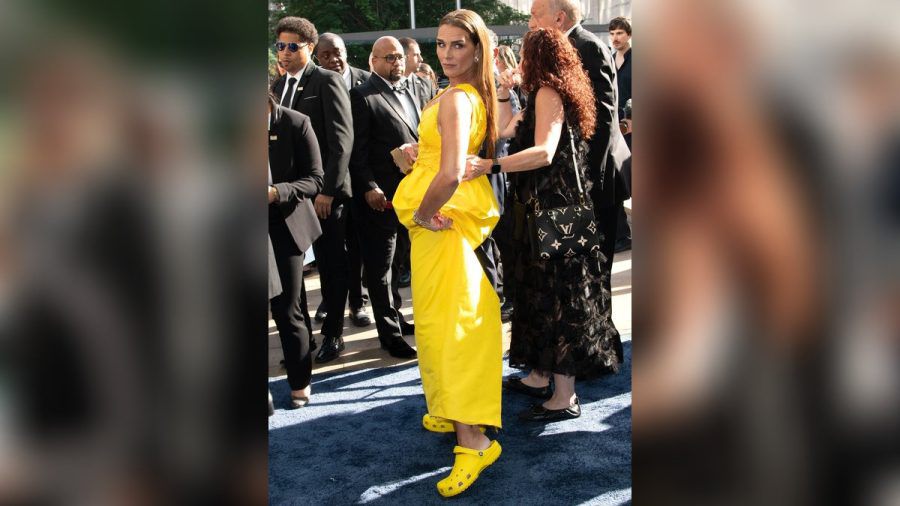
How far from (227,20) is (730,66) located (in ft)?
1.93

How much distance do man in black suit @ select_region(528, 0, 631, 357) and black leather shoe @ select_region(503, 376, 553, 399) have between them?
1.66ft

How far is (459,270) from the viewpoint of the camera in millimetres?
3248

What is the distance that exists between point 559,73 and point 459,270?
3.21 ft

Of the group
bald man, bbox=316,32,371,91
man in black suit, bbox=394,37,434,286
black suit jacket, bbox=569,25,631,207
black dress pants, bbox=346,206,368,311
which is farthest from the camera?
man in black suit, bbox=394,37,434,286

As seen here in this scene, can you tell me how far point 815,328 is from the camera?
0.96m

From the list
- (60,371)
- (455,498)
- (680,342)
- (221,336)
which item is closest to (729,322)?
(680,342)

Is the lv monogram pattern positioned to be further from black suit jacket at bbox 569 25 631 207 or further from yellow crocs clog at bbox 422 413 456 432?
black suit jacket at bbox 569 25 631 207

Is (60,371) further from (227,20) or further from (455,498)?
(455,498)

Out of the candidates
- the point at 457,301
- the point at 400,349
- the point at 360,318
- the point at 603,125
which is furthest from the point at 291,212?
the point at 360,318

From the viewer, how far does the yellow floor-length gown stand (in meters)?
3.24

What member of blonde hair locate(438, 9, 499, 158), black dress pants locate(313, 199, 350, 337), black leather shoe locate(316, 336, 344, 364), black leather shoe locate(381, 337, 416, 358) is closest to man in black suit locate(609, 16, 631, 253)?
black leather shoe locate(381, 337, 416, 358)

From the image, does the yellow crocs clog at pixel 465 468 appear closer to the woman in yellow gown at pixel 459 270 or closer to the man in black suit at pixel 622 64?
the woman in yellow gown at pixel 459 270

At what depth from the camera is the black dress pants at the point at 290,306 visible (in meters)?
4.12

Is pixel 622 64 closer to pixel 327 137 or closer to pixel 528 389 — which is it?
pixel 327 137
